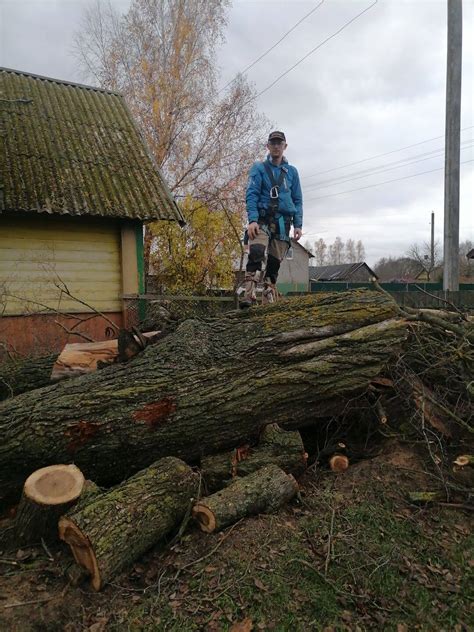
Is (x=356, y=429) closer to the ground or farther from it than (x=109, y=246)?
closer to the ground

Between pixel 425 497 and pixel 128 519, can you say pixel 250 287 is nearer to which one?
pixel 425 497

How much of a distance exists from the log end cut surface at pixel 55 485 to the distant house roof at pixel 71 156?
5.28m

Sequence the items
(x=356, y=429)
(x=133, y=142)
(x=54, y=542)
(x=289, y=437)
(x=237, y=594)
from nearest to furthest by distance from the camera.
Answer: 1. (x=237, y=594)
2. (x=54, y=542)
3. (x=289, y=437)
4. (x=356, y=429)
5. (x=133, y=142)

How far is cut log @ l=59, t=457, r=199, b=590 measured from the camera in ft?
7.30

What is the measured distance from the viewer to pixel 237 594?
2.17 m

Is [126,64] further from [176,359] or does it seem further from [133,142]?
[176,359]

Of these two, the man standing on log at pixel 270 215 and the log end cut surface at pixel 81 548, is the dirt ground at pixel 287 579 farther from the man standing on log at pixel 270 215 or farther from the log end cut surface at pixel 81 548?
the man standing on log at pixel 270 215

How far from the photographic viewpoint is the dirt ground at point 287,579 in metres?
2.06

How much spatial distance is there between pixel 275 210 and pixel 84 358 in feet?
9.82

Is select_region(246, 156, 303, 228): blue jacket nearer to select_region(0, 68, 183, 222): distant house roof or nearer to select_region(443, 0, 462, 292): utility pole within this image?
select_region(0, 68, 183, 222): distant house roof

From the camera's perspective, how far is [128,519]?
238 cm

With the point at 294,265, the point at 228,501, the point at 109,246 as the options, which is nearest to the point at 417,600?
the point at 228,501

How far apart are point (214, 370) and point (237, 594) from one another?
1.47 m

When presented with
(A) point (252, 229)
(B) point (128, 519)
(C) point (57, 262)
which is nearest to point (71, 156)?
(C) point (57, 262)
